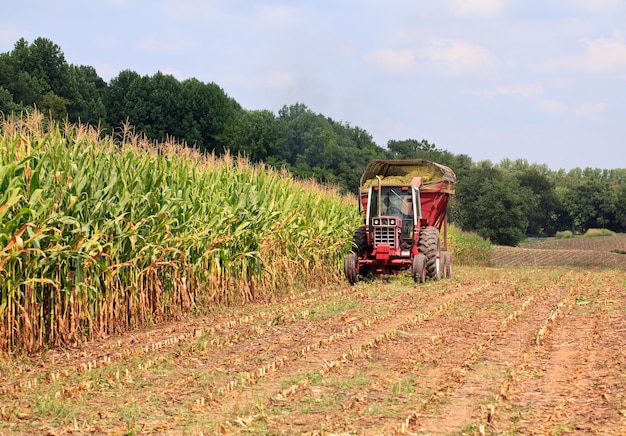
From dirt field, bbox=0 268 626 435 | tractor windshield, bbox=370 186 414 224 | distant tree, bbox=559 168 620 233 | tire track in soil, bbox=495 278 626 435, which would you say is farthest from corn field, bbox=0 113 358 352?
distant tree, bbox=559 168 620 233

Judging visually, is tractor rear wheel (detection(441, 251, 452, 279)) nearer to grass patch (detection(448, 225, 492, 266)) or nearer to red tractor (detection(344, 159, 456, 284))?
red tractor (detection(344, 159, 456, 284))

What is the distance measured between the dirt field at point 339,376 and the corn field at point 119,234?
18.1 inches

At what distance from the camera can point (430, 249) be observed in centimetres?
1734

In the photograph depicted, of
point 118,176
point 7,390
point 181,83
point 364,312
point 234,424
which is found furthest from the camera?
point 181,83

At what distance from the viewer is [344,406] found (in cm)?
635

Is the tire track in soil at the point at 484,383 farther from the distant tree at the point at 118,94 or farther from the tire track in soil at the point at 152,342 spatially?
the distant tree at the point at 118,94

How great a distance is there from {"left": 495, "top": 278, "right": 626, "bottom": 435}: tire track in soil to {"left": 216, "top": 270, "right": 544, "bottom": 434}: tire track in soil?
775 mm

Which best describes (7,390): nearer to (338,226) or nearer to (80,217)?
(80,217)

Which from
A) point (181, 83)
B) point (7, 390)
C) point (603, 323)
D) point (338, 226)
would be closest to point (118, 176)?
point (7, 390)

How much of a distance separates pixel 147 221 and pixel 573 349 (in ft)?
19.3

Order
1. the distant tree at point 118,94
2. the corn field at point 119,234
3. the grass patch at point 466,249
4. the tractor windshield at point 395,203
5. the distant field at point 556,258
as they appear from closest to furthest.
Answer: the corn field at point 119,234 < the tractor windshield at point 395,203 < the grass patch at point 466,249 < the distant field at point 556,258 < the distant tree at point 118,94

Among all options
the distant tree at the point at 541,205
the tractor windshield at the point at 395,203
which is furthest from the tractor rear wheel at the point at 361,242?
the distant tree at the point at 541,205

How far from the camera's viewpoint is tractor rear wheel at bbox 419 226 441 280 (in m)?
17.4

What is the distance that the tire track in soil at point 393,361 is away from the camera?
589 cm
